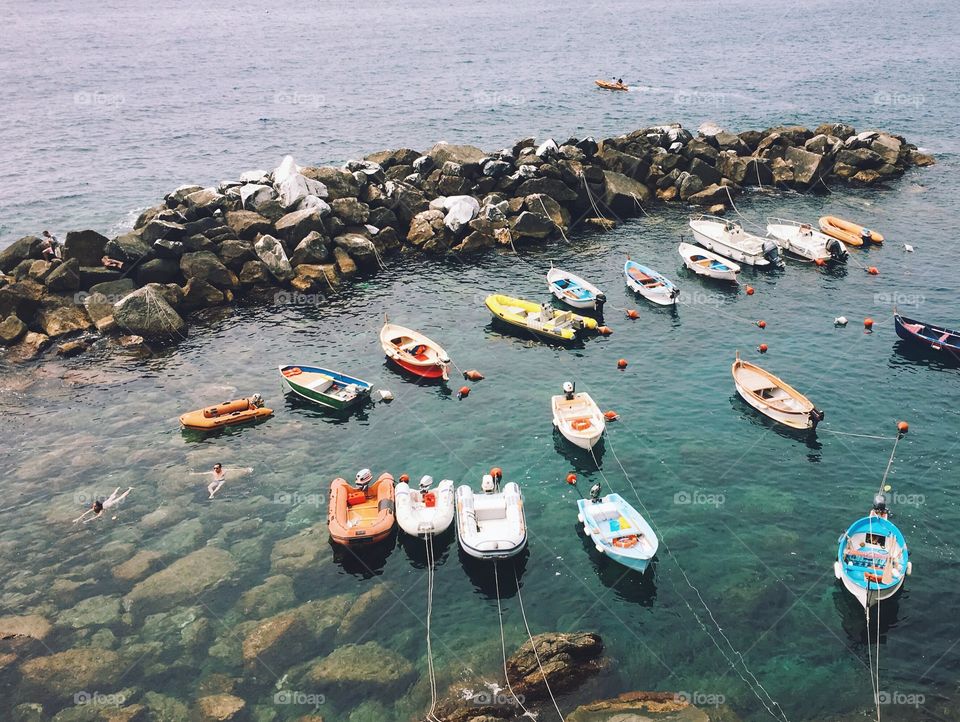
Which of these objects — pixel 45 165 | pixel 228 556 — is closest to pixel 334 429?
pixel 228 556

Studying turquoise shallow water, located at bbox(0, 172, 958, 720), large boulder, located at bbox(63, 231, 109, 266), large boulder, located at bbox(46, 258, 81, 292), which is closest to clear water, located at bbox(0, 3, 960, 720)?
turquoise shallow water, located at bbox(0, 172, 958, 720)

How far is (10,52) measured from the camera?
616ft

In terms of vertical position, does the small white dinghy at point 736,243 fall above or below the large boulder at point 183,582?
above

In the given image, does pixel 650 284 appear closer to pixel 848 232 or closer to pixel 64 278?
pixel 848 232

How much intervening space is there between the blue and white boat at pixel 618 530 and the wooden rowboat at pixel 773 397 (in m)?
11.8

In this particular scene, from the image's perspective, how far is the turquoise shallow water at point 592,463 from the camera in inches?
1057
